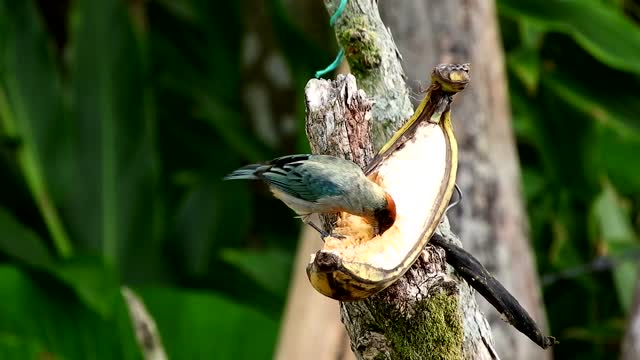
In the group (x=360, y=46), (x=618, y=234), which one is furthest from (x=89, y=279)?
(x=360, y=46)

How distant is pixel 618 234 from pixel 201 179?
1004 millimetres

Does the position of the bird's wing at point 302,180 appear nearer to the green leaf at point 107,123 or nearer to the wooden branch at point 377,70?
the wooden branch at point 377,70

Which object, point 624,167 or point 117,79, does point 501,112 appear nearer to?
point 624,167

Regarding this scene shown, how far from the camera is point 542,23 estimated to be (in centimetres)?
169

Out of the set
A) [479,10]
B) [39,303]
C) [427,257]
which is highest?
[427,257]

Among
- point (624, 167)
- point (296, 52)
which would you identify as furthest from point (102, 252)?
point (624, 167)

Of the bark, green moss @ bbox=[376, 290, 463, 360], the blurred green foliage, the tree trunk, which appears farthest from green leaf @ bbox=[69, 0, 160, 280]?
green moss @ bbox=[376, 290, 463, 360]

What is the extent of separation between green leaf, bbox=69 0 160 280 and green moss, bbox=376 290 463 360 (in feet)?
5.69

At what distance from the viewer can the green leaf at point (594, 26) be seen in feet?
5.56

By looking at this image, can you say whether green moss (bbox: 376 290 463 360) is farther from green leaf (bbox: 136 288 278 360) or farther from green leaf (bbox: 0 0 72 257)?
green leaf (bbox: 0 0 72 257)

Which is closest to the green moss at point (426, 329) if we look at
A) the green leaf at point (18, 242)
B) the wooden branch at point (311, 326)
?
the wooden branch at point (311, 326)

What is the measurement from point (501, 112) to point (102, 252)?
3.57 ft

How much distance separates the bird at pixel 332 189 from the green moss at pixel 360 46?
11 cm

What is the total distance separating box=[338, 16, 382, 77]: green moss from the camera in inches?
24.9
